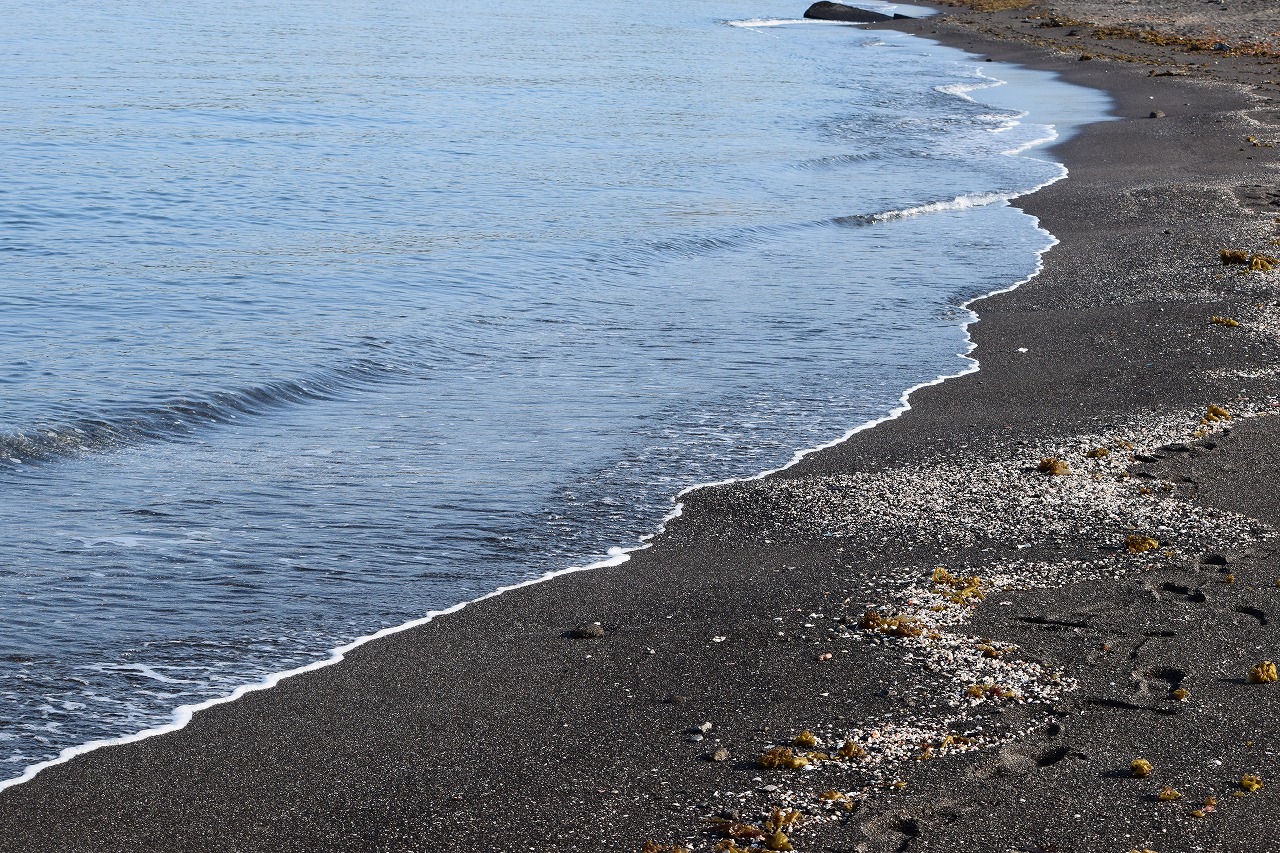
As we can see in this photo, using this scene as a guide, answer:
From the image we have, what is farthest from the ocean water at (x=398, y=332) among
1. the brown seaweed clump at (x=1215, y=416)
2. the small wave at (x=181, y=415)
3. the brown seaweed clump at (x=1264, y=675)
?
the brown seaweed clump at (x=1264, y=675)

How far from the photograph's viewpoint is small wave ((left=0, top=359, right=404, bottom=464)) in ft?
29.4

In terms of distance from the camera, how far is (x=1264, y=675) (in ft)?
17.1

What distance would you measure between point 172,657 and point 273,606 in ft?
2.18

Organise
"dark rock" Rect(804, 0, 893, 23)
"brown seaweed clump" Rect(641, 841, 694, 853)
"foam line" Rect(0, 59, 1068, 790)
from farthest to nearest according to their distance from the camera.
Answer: "dark rock" Rect(804, 0, 893, 23)
"foam line" Rect(0, 59, 1068, 790)
"brown seaweed clump" Rect(641, 841, 694, 853)

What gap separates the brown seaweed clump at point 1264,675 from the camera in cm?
521

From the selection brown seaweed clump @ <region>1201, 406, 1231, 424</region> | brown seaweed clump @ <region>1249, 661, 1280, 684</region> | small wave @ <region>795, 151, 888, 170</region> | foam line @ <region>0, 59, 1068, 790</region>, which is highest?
small wave @ <region>795, 151, 888, 170</region>

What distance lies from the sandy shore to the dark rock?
57.6 metres

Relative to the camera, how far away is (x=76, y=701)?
18.0 ft

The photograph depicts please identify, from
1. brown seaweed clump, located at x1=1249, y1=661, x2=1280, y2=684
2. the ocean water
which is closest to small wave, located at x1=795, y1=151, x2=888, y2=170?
the ocean water

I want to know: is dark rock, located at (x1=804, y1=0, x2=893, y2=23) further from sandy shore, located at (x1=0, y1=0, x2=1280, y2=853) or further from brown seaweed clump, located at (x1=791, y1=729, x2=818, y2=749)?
brown seaweed clump, located at (x1=791, y1=729, x2=818, y2=749)

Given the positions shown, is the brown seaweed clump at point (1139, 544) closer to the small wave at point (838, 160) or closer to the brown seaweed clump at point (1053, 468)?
the brown seaweed clump at point (1053, 468)

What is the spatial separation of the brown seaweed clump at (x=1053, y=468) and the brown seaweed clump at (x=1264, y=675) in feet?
9.20

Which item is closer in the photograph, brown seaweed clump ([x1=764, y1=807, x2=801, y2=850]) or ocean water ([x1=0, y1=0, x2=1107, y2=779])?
brown seaweed clump ([x1=764, y1=807, x2=801, y2=850])

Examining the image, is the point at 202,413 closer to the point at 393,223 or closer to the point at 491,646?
the point at 491,646
